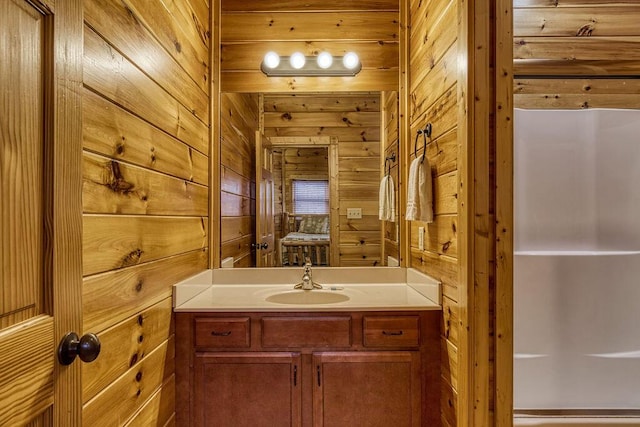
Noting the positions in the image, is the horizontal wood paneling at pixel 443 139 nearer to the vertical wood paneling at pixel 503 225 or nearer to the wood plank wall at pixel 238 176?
the vertical wood paneling at pixel 503 225

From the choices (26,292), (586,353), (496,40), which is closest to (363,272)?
(586,353)

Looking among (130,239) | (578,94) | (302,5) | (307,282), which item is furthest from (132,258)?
(578,94)

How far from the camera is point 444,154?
157 centimetres

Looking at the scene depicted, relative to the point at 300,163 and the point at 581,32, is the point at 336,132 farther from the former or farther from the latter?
the point at 581,32

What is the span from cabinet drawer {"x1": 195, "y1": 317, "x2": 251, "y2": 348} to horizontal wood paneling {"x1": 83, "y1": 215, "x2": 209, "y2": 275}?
380 millimetres

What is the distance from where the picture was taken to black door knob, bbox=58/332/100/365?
722 millimetres

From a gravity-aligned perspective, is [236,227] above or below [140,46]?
below

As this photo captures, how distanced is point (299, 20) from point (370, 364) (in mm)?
1964

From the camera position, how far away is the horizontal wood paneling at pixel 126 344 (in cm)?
102

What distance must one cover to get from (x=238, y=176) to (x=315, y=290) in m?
0.83

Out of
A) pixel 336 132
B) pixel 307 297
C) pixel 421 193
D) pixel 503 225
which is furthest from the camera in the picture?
pixel 336 132

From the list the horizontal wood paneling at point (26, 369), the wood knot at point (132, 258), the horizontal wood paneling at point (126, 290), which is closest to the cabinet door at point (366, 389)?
the horizontal wood paneling at point (126, 290)

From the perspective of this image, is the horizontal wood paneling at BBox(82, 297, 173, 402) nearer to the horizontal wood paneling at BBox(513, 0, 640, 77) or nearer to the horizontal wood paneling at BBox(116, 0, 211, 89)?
the horizontal wood paneling at BBox(116, 0, 211, 89)

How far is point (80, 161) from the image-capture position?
32.1 inches
